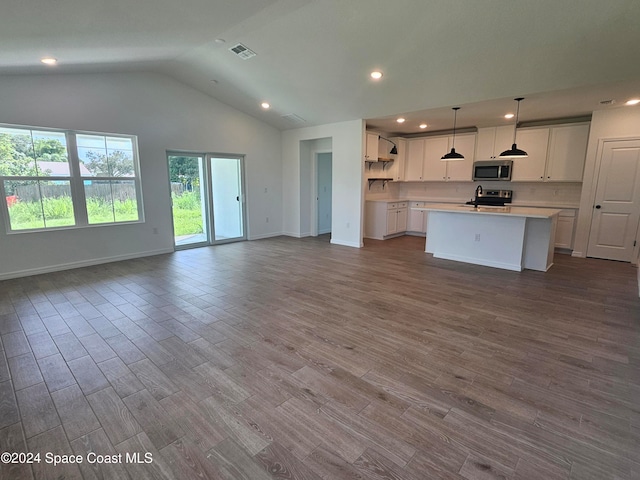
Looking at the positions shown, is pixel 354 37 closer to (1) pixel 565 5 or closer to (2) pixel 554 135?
(1) pixel 565 5

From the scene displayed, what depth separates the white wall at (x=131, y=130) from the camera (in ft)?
14.6

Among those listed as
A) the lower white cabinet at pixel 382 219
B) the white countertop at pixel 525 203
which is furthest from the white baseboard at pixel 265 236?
the white countertop at pixel 525 203

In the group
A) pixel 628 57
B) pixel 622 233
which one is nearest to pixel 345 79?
pixel 628 57

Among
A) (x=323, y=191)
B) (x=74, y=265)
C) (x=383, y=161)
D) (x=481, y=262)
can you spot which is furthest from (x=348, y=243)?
(x=74, y=265)

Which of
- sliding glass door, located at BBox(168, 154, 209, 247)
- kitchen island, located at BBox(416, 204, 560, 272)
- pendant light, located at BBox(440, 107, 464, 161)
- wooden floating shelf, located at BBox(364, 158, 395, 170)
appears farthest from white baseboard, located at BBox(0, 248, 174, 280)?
pendant light, located at BBox(440, 107, 464, 161)

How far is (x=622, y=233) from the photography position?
5.33m

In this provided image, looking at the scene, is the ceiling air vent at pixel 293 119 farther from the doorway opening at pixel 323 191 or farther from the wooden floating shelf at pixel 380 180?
the wooden floating shelf at pixel 380 180

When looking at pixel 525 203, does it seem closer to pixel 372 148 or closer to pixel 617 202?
pixel 617 202

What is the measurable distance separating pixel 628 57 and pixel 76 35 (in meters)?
5.78

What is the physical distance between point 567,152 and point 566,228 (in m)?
1.42

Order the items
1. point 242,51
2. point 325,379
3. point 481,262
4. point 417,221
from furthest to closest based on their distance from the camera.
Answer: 1. point 417,221
2. point 481,262
3. point 242,51
4. point 325,379

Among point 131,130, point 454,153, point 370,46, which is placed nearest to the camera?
point 370,46

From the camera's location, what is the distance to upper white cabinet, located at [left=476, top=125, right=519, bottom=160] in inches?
251

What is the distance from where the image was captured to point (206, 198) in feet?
21.5
